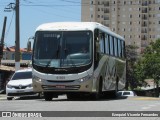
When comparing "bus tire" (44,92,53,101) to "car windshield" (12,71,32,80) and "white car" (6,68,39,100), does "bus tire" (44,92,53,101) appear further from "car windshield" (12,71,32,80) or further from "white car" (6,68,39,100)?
"car windshield" (12,71,32,80)

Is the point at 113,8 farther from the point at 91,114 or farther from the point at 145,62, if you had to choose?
the point at 91,114

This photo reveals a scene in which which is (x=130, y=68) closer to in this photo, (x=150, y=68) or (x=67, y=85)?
(x=150, y=68)

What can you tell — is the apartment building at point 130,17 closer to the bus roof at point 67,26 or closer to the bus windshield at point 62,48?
the bus roof at point 67,26

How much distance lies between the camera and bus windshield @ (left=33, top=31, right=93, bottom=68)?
2412 cm

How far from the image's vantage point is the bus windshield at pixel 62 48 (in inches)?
950

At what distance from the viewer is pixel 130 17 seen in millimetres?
162750

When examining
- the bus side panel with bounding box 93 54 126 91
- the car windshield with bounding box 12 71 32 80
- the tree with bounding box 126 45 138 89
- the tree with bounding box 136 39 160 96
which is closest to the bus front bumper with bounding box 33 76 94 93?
the bus side panel with bounding box 93 54 126 91

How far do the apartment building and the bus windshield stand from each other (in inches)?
5353

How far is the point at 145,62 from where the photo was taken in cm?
9100

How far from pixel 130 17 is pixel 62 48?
140 metres

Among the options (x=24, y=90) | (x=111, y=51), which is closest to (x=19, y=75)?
(x=24, y=90)

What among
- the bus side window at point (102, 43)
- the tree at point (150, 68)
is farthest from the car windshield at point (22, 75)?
the tree at point (150, 68)

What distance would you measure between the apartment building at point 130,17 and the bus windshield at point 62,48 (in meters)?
136

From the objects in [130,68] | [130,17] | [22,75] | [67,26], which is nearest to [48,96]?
[67,26]
